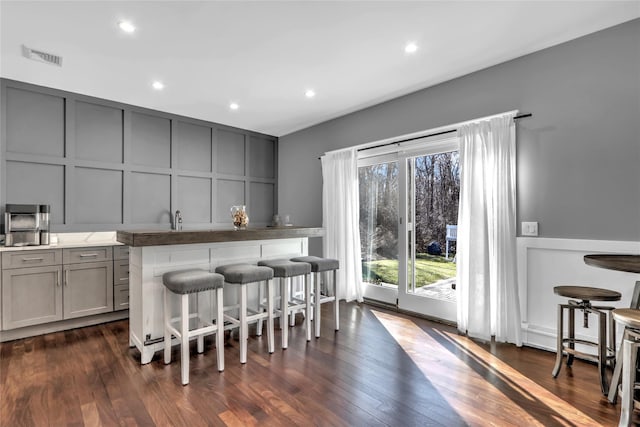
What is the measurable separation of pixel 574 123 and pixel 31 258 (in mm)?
5158

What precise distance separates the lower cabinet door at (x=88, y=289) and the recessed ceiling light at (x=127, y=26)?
2.41 meters

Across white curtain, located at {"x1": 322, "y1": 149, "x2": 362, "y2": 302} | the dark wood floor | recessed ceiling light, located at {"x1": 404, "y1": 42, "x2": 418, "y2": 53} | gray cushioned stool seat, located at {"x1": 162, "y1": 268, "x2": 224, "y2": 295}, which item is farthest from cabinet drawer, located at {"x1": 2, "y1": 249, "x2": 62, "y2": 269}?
recessed ceiling light, located at {"x1": 404, "y1": 42, "x2": 418, "y2": 53}

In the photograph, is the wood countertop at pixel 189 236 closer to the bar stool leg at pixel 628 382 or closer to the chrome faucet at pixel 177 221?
the chrome faucet at pixel 177 221

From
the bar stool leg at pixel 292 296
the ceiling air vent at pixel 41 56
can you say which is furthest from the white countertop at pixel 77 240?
the bar stool leg at pixel 292 296

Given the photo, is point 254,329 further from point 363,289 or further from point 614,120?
point 614,120

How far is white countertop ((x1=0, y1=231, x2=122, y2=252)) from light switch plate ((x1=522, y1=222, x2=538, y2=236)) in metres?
4.26

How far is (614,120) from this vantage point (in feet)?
8.35

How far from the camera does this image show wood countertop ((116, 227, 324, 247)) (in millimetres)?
2459

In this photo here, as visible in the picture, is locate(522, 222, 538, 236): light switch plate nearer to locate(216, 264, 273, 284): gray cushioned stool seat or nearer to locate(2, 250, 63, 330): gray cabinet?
locate(216, 264, 273, 284): gray cushioned stool seat

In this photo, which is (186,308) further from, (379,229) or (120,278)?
(379,229)

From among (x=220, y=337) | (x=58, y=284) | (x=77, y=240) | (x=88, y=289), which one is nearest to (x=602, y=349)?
(x=220, y=337)

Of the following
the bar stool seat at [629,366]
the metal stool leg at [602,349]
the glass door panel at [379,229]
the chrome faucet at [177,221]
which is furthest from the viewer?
the chrome faucet at [177,221]

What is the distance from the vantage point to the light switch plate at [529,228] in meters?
2.91

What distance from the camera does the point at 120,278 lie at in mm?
3686
